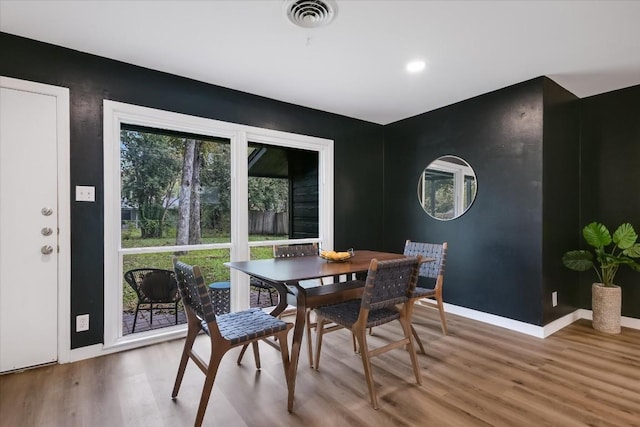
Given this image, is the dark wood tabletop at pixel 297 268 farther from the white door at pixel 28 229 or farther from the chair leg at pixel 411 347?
the white door at pixel 28 229

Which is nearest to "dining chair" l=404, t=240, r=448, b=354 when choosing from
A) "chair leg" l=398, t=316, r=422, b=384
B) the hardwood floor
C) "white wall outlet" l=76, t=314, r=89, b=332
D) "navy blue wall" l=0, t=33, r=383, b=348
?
the hardwood floor

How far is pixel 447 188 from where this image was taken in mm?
3836

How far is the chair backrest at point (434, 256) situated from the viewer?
3053 millimetres

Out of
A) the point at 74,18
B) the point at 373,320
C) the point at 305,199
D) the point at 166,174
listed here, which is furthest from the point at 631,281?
the point at 74,18

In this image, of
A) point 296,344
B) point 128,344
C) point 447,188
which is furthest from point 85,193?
point 447,188

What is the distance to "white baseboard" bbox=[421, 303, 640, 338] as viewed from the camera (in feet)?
9.96

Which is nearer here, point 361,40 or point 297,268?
point 297,268

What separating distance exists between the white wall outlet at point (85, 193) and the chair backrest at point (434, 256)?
2909 mm

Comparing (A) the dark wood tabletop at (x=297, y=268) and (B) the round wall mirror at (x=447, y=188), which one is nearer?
(A) the dark wood tabletop at (x=297, y=268)

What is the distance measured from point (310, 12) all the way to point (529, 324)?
326cm

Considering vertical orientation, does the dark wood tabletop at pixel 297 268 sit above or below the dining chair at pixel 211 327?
above

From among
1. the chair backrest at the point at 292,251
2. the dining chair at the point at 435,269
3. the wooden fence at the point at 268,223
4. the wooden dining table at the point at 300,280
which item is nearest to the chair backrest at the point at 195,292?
the wooden dining table at the point at 300,280

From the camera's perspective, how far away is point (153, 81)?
2.88 m

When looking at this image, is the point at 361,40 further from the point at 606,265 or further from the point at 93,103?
the point at 606,265
